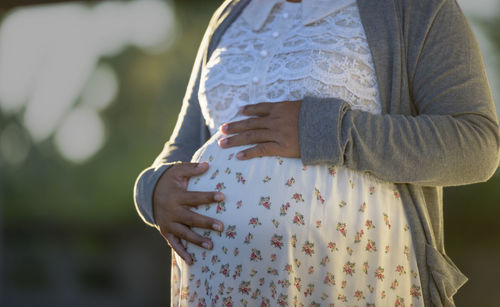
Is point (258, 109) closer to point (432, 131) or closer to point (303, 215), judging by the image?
point (303, 215)

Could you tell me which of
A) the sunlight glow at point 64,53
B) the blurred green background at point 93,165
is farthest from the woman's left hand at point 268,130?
the sunlight glow at point 64,53

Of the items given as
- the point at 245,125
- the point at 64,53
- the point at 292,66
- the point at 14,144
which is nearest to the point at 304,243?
the point at 245,125

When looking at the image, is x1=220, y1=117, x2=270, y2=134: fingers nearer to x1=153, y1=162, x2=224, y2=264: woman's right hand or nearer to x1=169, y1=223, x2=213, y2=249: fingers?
x1=153, y1=162, x2=224, y2=264: woman's right hand

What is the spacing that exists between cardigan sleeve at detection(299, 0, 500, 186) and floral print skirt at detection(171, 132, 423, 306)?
2.7 inches

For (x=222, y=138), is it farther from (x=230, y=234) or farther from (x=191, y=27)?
(x=191, y=27)

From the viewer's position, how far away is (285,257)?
43.8 inches

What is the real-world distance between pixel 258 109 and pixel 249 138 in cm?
7

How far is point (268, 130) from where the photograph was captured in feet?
3.99

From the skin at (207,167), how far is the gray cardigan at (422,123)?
0.12 feet

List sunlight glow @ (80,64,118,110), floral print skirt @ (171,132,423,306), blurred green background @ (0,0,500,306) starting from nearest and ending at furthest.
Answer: floral print skirt @ (171,132,423,306), blurred green background @ (0,0,500,306), sunlight glow @ (80,64,118,110)

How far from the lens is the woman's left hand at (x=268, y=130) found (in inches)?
46.6

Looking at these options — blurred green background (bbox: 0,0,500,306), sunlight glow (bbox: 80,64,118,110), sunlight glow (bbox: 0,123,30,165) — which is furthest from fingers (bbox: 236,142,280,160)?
sunlight glow (bbox: 0,123,30,165)

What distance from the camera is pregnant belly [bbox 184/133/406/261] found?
113 cm

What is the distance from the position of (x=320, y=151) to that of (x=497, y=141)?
1.41 feet
